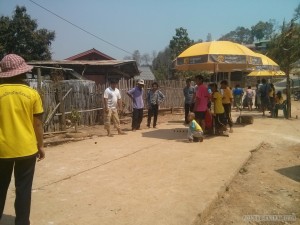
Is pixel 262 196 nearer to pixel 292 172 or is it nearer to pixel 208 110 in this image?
pixel 292 172

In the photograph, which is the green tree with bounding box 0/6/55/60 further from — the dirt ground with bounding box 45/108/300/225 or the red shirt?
the dirt ground with bounding box 45/108/300/225

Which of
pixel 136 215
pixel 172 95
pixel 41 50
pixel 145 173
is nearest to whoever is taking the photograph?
pixel 136 215

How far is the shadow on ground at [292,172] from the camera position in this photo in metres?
5.98

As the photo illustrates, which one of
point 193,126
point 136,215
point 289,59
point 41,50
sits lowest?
point 136,215

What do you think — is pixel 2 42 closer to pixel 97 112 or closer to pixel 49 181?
pixel 97 112

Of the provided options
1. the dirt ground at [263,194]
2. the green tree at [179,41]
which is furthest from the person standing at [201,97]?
the green tree at [179,41]

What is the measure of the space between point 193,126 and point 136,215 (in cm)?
486

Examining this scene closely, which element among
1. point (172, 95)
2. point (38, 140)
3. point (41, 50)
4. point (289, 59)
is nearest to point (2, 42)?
point (41, 50)

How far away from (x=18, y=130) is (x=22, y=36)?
21833 millimetres

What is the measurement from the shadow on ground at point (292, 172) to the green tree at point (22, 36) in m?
20.3

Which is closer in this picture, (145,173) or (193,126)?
(145,173)

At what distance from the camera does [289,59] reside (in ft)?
47.5

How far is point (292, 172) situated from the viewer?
20.5 feet

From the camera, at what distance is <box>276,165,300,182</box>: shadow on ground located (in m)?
5.98
